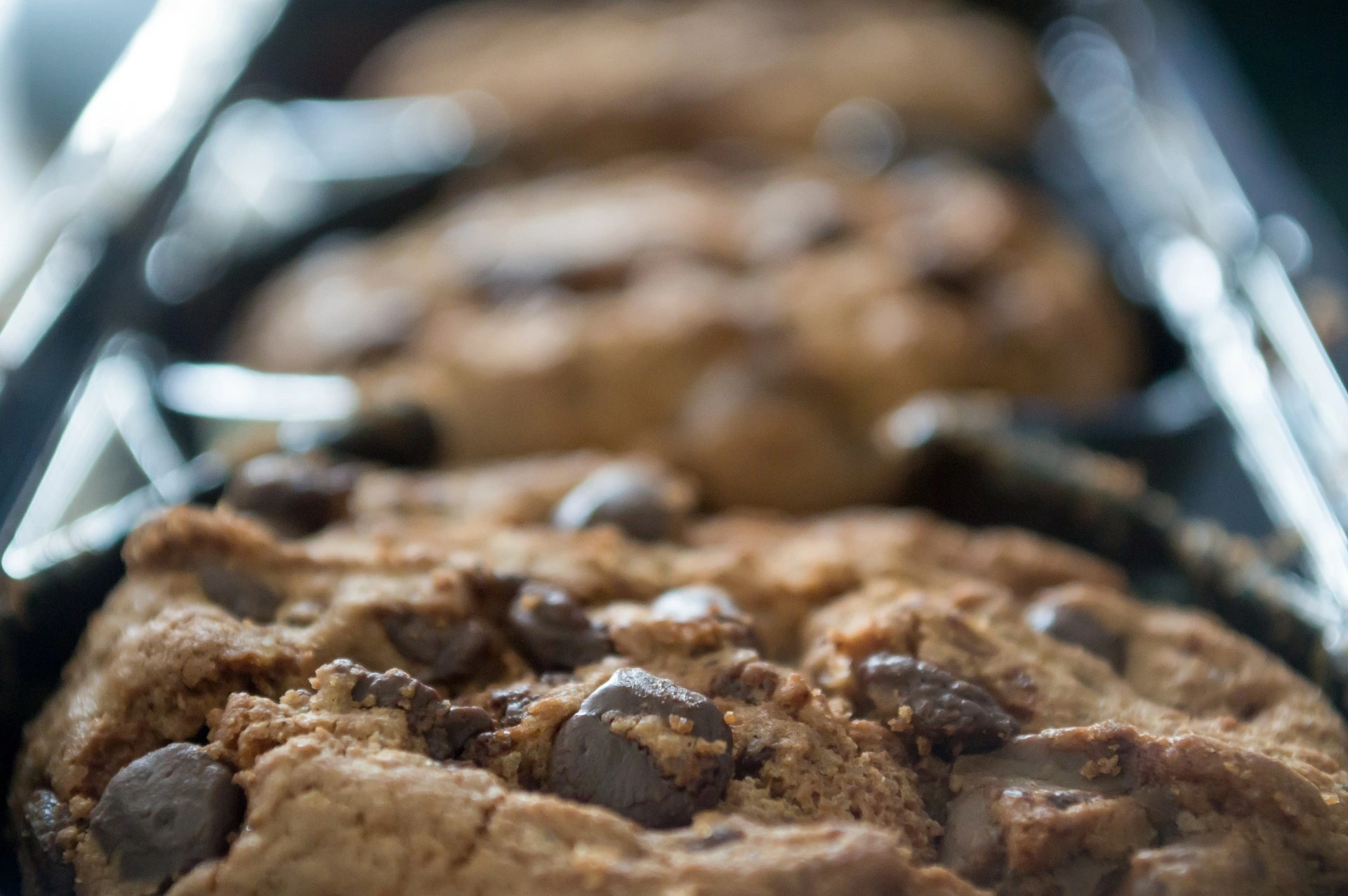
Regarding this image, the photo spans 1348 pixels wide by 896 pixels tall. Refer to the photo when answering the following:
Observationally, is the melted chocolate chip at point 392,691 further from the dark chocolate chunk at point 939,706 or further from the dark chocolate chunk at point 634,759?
the dark chocolate chunk at point 939,706

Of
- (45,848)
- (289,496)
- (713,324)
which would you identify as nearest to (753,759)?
(45,848)

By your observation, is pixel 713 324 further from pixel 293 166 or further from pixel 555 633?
pixel 293 166

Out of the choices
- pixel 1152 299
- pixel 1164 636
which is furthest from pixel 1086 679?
pixel 1152 299

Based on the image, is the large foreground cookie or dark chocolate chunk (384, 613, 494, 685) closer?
the large foreground cookie

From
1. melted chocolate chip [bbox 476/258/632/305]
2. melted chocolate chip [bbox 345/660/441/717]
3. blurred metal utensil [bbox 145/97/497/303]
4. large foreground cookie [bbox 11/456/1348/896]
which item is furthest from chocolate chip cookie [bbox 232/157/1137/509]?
melted chocolate chip [bbox 345/660/441/717]

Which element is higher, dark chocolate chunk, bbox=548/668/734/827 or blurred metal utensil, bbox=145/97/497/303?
blurred metal utensil, bbox=145/97/497/303

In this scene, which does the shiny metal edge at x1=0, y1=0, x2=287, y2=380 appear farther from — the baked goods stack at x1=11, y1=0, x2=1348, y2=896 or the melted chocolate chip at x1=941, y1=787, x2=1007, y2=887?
the melted chocolate chip at x1=941, y1=787, x2=1007, y2=887

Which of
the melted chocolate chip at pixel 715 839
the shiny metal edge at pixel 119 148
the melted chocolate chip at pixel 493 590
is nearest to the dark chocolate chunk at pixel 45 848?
the melted chocolate chip at pixel 493 590
